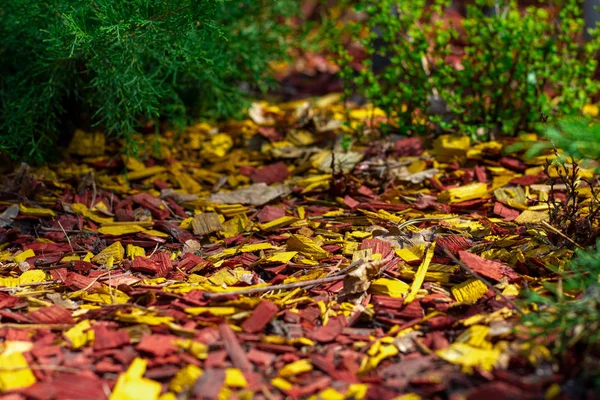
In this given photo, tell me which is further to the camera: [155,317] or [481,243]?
[481,243]

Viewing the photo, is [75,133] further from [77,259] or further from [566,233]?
[566,233]

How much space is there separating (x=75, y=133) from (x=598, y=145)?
2.93 m

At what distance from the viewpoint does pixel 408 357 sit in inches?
81.8

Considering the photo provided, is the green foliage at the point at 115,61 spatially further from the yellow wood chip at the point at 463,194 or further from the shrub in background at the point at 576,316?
the shrub in background at the point at 576,316

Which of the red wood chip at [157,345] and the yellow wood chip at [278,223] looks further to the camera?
the yellow wood chip at [278,223]

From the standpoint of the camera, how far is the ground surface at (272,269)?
1.97 metres

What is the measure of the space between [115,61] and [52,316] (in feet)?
4.70

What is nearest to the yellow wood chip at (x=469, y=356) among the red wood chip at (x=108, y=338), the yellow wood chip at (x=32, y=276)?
the red wood chip at (x=108, y=338)

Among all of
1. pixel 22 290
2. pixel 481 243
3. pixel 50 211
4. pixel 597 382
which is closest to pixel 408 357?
pixel 597 382

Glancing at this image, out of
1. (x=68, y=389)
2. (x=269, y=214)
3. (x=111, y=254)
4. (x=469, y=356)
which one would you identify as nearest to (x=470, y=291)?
(x=469, y=356)

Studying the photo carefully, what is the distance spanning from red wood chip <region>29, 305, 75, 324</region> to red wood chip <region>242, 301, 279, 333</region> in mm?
587

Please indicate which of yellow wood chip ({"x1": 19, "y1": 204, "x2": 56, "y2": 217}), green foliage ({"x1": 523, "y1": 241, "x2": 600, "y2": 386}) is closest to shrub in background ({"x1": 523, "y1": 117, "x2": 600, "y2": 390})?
green foliage ({"x1": 523, "y1": 241, "x2": 600, "y2": 386})

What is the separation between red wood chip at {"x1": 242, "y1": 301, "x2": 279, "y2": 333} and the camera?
218cm

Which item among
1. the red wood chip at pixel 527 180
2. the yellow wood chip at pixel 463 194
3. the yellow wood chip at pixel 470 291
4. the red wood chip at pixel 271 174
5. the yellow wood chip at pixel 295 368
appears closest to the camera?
the yellow wood chip at pixel 295 368
